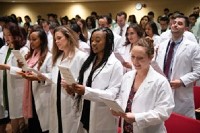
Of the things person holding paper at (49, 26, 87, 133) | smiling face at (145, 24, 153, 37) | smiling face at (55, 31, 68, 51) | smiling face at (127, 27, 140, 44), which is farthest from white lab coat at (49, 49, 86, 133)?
smiling face at (145, 24, 153, 37)

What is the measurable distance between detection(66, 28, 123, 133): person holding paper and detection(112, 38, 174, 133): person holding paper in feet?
0.97

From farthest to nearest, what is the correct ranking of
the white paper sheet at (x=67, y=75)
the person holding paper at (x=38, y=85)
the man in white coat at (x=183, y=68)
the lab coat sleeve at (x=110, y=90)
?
the person holding paper at (x=38, y=85) < the man in white coat at (x=183, y=68) < the lab coat sleeve at (x=110, y=90) < the white paper sheet at (x=67, y=75)

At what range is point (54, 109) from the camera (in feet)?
9.83

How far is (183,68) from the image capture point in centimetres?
304

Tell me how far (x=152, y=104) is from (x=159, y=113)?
0.32 feet

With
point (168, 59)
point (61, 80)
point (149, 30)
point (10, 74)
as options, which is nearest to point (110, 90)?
point (61, 80)

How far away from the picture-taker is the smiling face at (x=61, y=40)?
2883 mm

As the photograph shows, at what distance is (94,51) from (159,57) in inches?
36.3

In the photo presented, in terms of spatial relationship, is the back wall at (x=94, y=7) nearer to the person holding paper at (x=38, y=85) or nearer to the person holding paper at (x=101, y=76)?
the person holding paper at (x=38, y=85)

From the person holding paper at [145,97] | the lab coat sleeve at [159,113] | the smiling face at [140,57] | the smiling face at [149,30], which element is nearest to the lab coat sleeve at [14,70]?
the person holding paper at [145,97]

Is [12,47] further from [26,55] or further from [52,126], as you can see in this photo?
[52,126]

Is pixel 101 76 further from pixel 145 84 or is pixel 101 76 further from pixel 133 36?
pixel 133 36

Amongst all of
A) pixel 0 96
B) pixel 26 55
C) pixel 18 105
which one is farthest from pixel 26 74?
pixel 0 96

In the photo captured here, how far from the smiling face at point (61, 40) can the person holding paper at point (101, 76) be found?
1.07 feet
